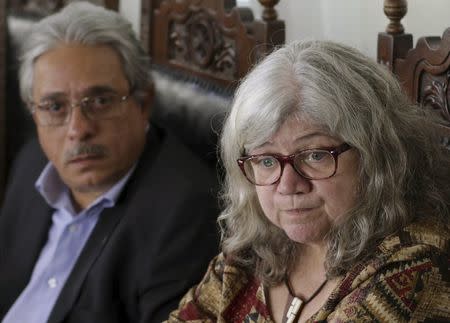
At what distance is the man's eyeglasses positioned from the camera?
2.17 metres

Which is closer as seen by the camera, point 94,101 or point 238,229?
point 238,229

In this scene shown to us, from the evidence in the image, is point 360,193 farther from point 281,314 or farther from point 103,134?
point 103,134

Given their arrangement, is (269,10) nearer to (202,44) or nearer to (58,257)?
(202,44)

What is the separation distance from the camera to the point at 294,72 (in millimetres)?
1405

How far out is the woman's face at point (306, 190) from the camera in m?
1.38

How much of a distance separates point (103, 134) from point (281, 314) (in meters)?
0.83

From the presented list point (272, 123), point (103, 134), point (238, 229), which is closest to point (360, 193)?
point (272, 123)

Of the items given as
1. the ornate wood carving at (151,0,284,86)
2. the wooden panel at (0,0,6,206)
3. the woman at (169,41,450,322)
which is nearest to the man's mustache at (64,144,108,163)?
the ornate wood carving at (151,0,284,86)

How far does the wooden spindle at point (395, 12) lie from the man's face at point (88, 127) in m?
0.73

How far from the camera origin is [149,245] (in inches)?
77.4

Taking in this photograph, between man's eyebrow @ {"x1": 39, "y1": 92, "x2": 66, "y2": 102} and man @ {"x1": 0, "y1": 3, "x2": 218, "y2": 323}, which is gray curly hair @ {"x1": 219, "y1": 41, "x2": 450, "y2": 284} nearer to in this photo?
man @ {"x1": 0, "y1": 3, "x2": 218, "y2": 323}

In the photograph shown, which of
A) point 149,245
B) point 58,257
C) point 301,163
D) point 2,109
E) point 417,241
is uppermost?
point 301,163

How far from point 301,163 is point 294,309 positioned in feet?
0.89

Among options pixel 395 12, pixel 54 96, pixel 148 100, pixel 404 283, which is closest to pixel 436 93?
pixel 395 12
